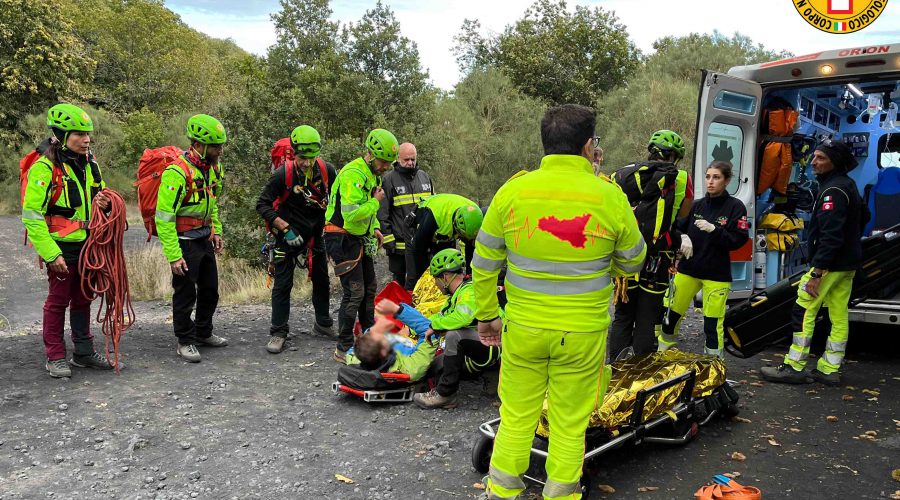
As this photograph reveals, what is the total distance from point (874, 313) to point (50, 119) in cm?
681

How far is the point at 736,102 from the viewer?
20.8 feet

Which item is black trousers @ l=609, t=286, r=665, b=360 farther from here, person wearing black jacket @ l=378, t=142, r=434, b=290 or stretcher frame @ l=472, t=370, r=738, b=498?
person wearing black jacket @ l=378, t=142, r=434, b=290

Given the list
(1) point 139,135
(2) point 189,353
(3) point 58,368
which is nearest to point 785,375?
(2) point 189,353

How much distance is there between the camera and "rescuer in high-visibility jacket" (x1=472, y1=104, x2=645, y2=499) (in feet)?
10.1

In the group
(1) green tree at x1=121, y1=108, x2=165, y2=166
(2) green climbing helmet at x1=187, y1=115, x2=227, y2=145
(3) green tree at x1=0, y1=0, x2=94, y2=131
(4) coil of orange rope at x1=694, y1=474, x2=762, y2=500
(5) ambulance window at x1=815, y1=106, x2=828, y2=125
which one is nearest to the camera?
(4) coil of orange rope at x1=694, y1=474, x2=762, y2=500

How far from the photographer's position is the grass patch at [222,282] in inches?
371

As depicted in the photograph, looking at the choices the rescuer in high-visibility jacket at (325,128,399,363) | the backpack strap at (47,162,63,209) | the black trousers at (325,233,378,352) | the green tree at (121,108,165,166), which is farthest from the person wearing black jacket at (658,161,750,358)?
the green tree at (121,108,165,166)

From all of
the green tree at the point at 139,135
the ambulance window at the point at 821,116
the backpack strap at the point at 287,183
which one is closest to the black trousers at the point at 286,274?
the backpack strap at the point at 287,183

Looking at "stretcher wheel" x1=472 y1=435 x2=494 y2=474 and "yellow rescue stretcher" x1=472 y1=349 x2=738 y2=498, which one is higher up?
"yellow rescue stretcher" x1=472 y1=349 x2=738 y2=498

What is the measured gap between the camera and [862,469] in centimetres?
A: 409

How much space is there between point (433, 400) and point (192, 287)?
103 inches

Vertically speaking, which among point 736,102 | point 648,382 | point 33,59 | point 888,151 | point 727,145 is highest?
point 33,59

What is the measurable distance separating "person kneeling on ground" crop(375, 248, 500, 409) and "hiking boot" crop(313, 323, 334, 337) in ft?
7.03

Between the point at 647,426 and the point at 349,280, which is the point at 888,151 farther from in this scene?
the point at 349,280
